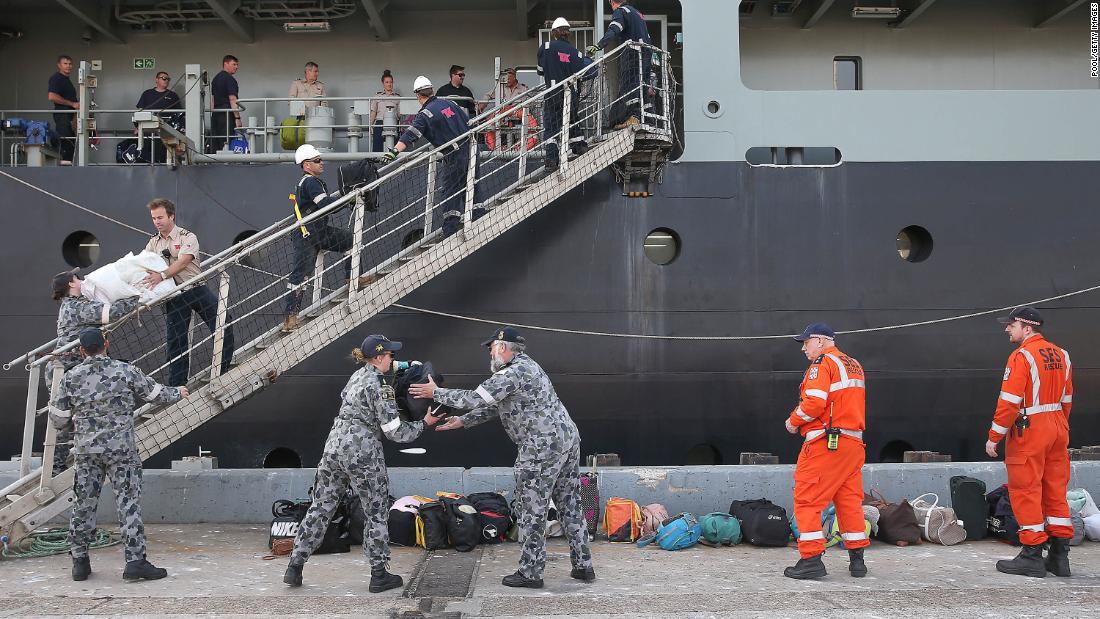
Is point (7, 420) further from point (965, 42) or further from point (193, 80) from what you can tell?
point (965, 42)

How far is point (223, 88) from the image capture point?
32.8ft

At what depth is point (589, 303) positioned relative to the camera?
927 cm

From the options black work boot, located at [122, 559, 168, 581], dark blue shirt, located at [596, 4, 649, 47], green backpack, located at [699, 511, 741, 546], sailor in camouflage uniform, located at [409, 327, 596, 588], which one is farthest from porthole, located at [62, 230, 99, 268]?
green backpack, located at [699, 511, 741, 546]

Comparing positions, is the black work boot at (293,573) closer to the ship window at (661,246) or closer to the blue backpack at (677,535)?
the blue backpack at (677,535)

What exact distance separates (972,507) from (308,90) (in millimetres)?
7349

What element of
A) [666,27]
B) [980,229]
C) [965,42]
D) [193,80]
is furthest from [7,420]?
[965,42]

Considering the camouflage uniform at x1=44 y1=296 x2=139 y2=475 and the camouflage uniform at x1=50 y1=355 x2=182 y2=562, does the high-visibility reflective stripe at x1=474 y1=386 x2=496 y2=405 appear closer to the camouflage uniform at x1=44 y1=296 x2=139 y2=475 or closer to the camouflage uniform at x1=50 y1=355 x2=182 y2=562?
the camouflage uniform at x1=50 y1=355 x2=182 y2=562

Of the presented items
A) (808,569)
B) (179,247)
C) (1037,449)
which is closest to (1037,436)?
(1037,449)

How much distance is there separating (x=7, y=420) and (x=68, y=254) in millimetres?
1640

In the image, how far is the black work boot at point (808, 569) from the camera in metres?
5.97

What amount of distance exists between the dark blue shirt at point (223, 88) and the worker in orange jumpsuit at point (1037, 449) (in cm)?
769

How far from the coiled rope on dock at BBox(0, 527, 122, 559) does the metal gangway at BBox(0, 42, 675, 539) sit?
0.21 metres

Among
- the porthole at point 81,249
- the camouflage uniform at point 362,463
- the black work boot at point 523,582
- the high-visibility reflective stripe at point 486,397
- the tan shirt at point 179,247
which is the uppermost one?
the porthole at point 81,249

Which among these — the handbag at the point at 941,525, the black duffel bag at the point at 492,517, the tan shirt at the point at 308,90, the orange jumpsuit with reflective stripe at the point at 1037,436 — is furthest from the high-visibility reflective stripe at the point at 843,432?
the tan shirt at the point at 308,90
